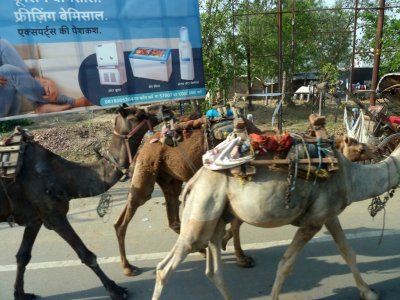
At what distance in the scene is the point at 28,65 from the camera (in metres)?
7.27

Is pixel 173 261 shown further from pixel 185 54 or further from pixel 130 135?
pixel 185 54

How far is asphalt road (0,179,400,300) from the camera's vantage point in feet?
12.9

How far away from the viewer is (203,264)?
4516 mm

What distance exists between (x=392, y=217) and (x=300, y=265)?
6.44ft

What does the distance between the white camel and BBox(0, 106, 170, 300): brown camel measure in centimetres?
99

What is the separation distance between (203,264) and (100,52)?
Answer: 495 centimetres

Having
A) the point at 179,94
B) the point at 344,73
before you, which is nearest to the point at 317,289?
the point at 179,94

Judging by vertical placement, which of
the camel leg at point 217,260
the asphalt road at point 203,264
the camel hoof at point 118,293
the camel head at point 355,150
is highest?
the camel head at point 355,150

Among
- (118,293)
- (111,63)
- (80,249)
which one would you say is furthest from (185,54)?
(118,293)

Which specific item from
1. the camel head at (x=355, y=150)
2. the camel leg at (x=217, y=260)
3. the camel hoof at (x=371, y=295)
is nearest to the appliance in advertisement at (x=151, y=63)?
the camel head at (x=355, y=150)

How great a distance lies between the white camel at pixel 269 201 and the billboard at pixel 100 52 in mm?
4924

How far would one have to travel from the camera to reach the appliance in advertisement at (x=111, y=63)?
7617mm

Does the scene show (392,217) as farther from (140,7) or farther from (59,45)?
(59,45)

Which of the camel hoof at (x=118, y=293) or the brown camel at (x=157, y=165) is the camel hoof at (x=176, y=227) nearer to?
the brown camel at (x=157, y=165)
